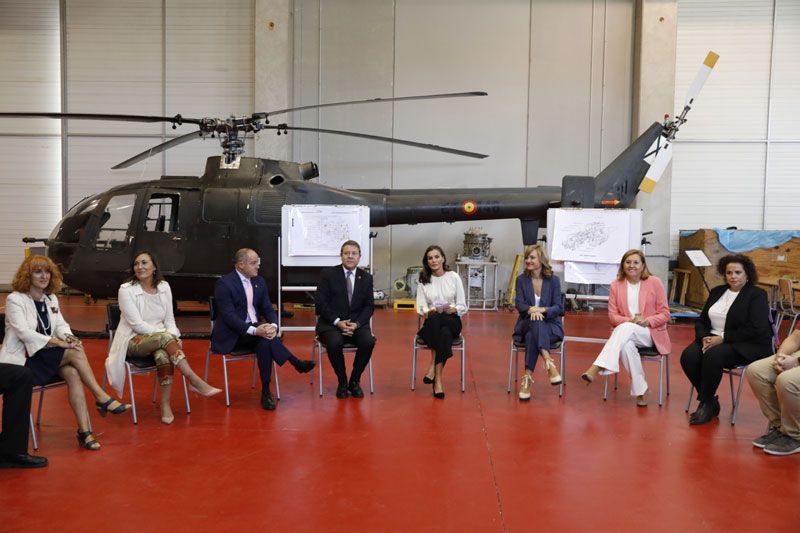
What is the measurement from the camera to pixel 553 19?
966 centimetres

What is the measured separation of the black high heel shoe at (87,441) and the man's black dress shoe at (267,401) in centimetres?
107

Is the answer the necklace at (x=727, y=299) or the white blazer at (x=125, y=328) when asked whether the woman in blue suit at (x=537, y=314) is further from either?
the white blazer at (x=125, y=328)

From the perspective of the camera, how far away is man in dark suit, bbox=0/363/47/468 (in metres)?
3.02

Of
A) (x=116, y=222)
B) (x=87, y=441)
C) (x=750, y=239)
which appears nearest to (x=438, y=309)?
(x=87, y=441)

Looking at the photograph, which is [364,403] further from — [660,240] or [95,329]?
[660,240]

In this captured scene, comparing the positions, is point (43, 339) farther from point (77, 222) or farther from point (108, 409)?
point (77, 222)

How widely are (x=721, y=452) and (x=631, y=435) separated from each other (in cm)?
49

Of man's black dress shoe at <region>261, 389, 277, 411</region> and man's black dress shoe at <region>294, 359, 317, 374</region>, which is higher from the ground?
man's black dress shoe at <region>294, 359, 317, 374</region>

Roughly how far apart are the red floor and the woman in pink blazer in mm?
253

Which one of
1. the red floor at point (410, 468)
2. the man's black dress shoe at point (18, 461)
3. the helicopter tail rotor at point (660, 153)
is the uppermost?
the helicopter tail rotor at point (660, 153)

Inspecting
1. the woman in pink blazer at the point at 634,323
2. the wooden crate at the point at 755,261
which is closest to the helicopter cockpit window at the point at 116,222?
the woman in pink blazer at the point at 634,323

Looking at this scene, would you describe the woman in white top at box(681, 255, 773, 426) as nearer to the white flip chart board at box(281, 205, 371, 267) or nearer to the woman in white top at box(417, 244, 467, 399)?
the woman in white top at box(417, 244, 467, 399)

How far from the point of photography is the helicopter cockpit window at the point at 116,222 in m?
6.59

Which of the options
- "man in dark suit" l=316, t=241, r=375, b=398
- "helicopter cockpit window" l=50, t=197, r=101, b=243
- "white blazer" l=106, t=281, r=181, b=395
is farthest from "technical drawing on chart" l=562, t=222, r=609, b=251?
"helicopter cockpit window" l=50, t=197, r=101, b=243
